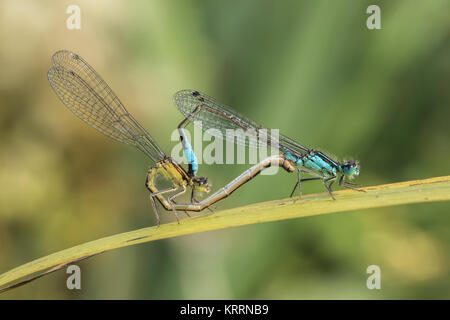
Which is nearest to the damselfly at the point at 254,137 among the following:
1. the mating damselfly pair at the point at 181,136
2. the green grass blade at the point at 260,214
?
the mating damselfly pair at the point at 181,136

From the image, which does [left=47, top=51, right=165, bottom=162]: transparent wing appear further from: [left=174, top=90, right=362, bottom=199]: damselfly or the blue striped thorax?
the blue striped thorax

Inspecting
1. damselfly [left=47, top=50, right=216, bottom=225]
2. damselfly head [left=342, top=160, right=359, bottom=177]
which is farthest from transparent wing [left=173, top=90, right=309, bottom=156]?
damselfly [left=47, top=50, right=216, bottom=225]

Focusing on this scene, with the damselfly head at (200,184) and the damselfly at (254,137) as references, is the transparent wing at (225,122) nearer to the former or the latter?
the damselfly at (254,137)

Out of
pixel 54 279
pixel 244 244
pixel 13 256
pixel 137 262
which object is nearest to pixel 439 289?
pixel 244 244

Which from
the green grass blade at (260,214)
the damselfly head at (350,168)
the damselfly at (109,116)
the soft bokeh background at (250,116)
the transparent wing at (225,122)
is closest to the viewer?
the green grass blade at (260,214)

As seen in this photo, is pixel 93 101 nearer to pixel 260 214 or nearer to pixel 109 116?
pixel 109 116

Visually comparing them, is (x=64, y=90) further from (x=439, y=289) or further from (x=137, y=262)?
(x=439, y=289)

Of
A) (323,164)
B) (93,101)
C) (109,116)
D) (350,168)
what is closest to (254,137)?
(323,164)
